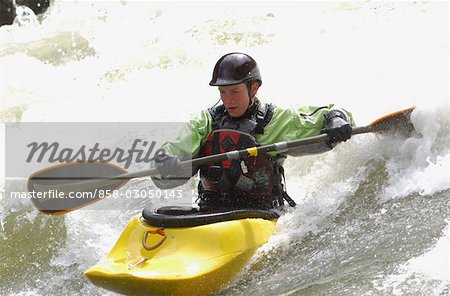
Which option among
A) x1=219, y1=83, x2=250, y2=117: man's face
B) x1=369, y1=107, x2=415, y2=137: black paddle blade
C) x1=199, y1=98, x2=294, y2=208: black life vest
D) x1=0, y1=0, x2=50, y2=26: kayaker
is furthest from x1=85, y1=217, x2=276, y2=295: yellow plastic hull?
x1=0, y1=0, x2=50, y2=26: kayaker

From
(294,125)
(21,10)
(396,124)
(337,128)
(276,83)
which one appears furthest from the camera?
(21,10)

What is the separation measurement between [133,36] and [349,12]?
228cm

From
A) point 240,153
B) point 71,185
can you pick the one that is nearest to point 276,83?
point 240,153

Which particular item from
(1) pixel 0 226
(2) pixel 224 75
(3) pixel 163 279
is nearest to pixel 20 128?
(1) pixel 0 226

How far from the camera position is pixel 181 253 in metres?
3.81

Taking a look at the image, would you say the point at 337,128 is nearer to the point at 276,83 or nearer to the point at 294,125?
the point at 294,125

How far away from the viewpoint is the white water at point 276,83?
4.19 metres

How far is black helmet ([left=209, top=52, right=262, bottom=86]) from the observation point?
4.15m

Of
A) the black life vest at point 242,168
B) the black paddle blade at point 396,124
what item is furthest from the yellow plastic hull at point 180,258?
the black paddle blade at point 396,124

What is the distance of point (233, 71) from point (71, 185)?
3.57 ft

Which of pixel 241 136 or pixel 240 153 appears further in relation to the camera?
pixel 241 136

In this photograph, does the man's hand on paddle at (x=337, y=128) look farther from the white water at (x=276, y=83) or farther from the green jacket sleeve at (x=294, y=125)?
the white water at (x=276, y=83)

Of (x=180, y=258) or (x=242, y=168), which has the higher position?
(x=242, y=168)

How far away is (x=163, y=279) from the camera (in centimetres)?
359
